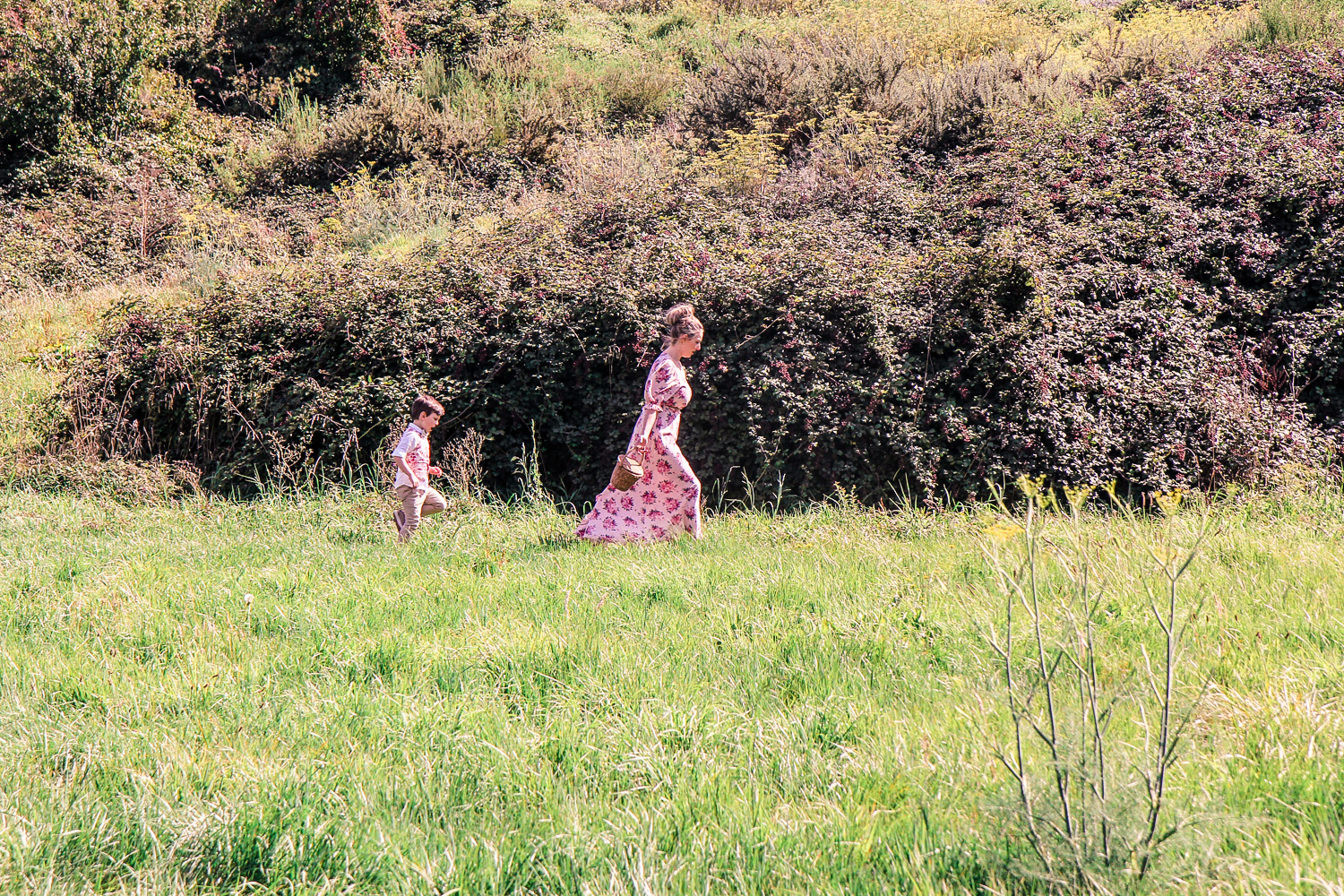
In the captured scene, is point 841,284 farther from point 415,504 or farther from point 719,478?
point 415,504

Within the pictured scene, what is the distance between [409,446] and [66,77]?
17.8 m

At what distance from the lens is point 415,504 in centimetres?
691

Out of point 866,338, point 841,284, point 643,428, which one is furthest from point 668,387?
point 841,284

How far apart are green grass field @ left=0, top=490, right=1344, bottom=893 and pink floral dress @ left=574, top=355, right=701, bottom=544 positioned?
55cm

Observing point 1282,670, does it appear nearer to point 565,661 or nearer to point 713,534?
point 565,661

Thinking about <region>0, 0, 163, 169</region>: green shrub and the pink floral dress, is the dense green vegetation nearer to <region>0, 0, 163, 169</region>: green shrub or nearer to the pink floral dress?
<region>0, 0, 163, 169</region>: green shrub

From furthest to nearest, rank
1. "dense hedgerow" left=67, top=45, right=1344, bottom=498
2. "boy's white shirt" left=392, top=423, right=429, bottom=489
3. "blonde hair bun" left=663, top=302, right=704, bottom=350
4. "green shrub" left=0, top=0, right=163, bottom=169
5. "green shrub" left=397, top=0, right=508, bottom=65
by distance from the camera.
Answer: "green shrub" left=397, top=0, right=508, bottom=65 < "green shrub" left=0, top=0, right=163, bottom=169 < "dense hedgerow" left=67, top=45, right=1344, bottom=498 < "boy's white shirt" left=392, top=423, right=429, bottom=489 < "blonde hair bun" left=663, top=302, right=704, bottom=350

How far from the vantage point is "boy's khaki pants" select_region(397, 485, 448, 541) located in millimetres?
6879

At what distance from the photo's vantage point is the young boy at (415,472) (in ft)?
22.5

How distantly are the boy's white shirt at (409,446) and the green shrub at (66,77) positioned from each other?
1671 cm

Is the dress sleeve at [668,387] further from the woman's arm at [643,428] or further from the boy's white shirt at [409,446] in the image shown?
the boy's white shirt at [409,446]

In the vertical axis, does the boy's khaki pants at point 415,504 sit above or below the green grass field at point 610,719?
below

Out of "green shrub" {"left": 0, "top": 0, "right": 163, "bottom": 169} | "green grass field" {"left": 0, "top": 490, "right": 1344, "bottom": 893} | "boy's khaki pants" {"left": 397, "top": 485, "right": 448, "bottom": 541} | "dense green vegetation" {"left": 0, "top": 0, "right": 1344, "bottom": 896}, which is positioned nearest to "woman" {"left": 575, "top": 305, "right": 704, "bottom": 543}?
"dense green vegetation" {"left": 0, "top": 0, "right": 1344, "bottom": 896}

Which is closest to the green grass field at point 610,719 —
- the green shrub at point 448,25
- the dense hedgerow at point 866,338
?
the dense hedgerow at point 866,338
